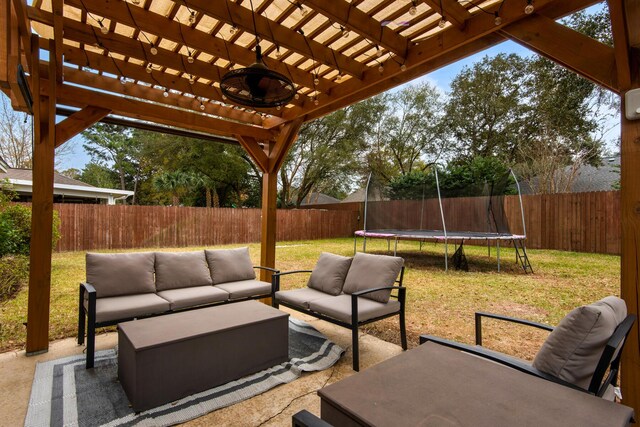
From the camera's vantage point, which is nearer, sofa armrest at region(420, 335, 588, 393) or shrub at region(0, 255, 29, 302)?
sofa armrest at region(420, 335, 588, 393)

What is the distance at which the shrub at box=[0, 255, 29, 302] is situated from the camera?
180 inches

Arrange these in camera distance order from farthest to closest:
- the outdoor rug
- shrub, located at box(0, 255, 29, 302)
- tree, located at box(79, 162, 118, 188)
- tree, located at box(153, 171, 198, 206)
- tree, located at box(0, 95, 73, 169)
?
tree, located at box(79, 162, 118, 188)
tree, located at box(153, 171, 198, 206)
tree, located at box(0, 95, 73, 169)
shrub, located at box(0, 255, 29, 302)
the outdoor rug

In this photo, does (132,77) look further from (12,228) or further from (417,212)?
(417,212)

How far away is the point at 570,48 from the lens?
6.73ft

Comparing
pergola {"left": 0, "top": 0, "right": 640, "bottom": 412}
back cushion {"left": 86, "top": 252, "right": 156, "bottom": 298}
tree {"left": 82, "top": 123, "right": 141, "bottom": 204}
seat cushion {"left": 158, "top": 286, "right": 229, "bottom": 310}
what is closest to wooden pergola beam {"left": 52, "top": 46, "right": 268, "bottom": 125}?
pergola {"left": 0, "top": 0, "right": 640, "bottom": 412}

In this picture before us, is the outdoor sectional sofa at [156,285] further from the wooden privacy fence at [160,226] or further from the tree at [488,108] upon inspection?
the tree at [488,108]

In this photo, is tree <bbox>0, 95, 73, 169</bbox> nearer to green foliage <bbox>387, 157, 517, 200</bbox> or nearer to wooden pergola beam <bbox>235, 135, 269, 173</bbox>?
wooden pergola beam <bbox>235, 135, 269, 173</bbox>

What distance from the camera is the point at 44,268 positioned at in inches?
120

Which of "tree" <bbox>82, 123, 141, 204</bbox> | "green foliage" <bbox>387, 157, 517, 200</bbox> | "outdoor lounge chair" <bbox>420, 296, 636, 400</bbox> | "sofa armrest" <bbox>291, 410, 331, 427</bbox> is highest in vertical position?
"tree" <bbox>82, 123, 141, 204</bbox>

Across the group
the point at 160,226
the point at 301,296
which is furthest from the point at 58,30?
the point at 160,226

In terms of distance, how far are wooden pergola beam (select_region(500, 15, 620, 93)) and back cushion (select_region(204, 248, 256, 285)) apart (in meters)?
3.57

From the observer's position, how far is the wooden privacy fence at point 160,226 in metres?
9.15

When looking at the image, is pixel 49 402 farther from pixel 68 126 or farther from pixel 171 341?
pixel 68 126

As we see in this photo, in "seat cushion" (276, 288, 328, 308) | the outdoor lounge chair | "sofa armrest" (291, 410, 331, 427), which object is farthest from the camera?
"seat cushion" (276, 288, 328, 308)
